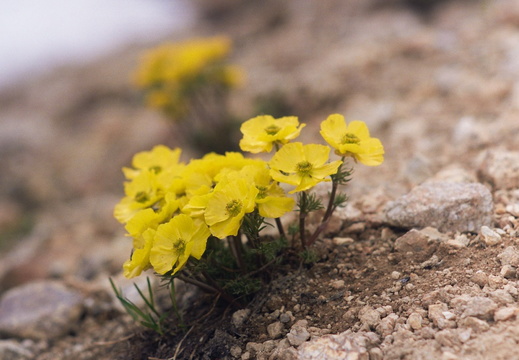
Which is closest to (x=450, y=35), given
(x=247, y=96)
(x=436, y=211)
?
(x=247, y=96)

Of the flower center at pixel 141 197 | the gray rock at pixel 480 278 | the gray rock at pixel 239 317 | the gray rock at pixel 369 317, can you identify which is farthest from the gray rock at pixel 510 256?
the flower center at pixel 141 197

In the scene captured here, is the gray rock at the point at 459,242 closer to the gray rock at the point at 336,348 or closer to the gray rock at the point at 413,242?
the gray rock at the point at 413,242

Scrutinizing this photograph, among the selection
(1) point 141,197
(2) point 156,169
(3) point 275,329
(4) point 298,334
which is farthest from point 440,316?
(2) point 156,169

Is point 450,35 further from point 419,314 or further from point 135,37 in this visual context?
point 135,37

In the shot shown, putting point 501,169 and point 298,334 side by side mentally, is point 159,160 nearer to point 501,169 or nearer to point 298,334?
point 298,334

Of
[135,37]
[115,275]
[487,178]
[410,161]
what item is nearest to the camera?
[487,178]

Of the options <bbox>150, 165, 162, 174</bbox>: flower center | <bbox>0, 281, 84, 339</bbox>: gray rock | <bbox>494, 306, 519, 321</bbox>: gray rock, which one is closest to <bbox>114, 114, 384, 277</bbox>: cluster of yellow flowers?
<bbox>150, 165, 162, 174</bbox>: flower center
